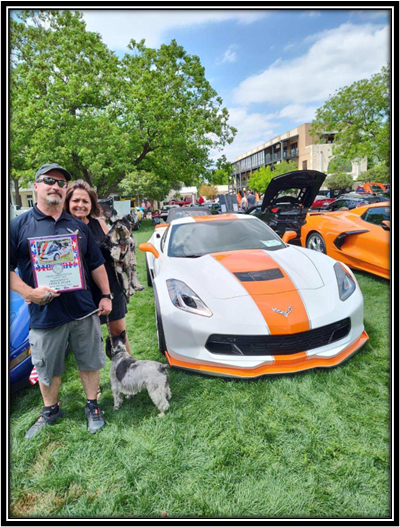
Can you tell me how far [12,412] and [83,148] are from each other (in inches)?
574

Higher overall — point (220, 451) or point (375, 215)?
point (375, 215)

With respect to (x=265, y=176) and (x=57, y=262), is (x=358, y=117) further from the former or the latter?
(x=265, y=176)

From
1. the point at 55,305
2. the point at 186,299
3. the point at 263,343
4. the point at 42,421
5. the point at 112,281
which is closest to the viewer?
the point at 55,305

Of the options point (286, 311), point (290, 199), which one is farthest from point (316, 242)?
point (286, 311)

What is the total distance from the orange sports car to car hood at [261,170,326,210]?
3.14ft

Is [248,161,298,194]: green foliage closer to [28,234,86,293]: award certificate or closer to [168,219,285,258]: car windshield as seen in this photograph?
[168,219,285,258]: car windshield

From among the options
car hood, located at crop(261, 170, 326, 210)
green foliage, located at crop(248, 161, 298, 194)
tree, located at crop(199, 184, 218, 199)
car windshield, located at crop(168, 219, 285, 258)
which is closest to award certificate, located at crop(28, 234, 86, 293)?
car windshield, located at crop(168, 219, 285, 258)

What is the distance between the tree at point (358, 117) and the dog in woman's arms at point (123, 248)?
19086 mm

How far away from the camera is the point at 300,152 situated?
50.4 metres

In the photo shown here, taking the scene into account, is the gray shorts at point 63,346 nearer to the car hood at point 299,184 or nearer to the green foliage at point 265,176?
the car hood at point 299,184

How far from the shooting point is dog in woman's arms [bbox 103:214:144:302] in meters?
2.41

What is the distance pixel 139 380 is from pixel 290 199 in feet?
20.3
